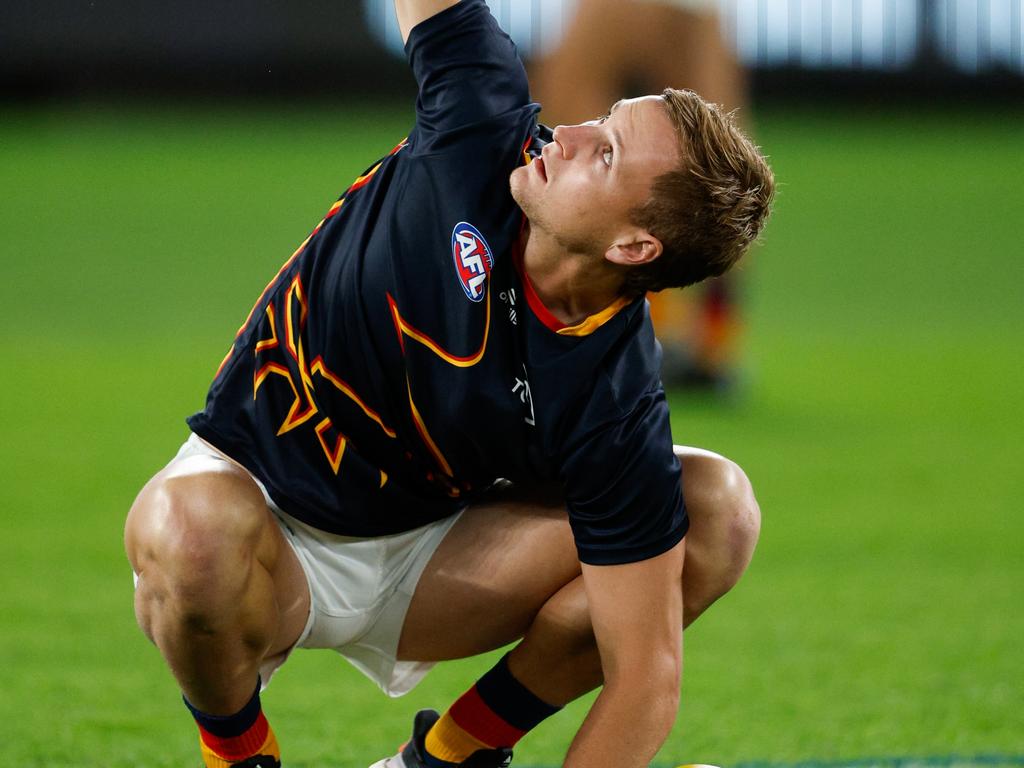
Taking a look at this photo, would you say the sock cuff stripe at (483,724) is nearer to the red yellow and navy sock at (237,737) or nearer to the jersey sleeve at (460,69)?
the red yellow and navy sock at (237,737)

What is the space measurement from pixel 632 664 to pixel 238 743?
646 millimetres

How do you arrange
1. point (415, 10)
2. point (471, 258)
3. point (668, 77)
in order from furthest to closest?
point (668, 77)
point (415, 10)
point (471, 258)

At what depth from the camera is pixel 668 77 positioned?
22.2 feet

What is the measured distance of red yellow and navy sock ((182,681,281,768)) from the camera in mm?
2262

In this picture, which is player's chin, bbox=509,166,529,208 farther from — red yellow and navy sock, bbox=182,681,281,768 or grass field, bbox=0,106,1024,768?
grass field, bbox=0,106,1024,768

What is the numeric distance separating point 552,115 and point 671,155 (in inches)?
181

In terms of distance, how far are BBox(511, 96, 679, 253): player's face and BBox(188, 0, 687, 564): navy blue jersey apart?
0.29 feet

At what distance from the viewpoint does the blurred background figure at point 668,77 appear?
255 inches

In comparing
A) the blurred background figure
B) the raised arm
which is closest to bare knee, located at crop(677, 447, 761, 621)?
the raised arm

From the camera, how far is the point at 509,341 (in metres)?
2.18

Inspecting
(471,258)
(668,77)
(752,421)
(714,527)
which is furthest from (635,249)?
(668,77)

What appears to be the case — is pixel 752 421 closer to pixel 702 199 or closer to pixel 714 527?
pixel 714 527

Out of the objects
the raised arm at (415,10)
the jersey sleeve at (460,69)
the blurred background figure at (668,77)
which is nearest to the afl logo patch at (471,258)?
the jersey sleeve at (460,69)

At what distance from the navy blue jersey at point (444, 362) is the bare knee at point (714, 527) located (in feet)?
0.36
